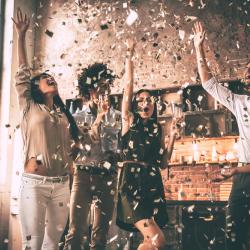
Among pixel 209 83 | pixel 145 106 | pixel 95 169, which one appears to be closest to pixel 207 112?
pixel 209 83

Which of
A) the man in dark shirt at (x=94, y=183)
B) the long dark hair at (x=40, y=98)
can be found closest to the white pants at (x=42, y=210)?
the man in dark shirt at (x=94, y=183)

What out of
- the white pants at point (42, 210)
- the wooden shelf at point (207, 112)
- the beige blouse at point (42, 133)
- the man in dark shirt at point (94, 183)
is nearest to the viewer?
the white pants at point (42, 210)

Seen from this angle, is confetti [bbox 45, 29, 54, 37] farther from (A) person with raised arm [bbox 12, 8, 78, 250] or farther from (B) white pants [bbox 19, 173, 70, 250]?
(B) white pants [bbox 19, 173, 70, 250]

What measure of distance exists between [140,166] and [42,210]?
745 mm

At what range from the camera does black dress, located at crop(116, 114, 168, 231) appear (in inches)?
112

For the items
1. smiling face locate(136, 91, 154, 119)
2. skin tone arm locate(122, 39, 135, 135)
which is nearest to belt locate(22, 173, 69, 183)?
skin tone arm locate(122, 39, 135, 135)

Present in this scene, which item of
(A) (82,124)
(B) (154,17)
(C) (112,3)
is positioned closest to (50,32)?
(C) (112,3)

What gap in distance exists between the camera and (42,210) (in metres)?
2.71

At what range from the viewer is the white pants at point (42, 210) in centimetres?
263

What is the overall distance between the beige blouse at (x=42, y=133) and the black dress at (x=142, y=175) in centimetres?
43

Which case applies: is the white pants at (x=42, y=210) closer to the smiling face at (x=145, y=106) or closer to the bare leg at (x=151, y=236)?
the bare leg at (x=151, y=236)

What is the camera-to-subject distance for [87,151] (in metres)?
3.27

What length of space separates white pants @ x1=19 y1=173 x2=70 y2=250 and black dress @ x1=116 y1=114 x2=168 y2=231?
16.1 inches

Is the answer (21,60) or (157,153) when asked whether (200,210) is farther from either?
(21,60)
